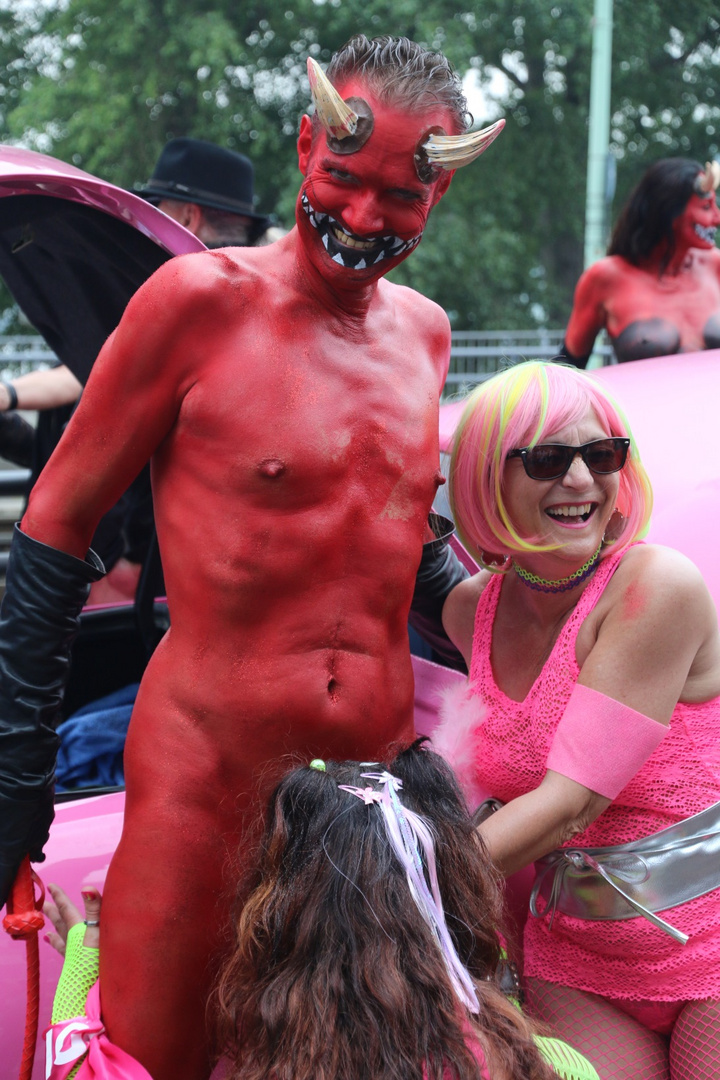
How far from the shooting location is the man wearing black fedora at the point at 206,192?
4.15 metres

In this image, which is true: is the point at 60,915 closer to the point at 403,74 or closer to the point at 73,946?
the point at 73,946

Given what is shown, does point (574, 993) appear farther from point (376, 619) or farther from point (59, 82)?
point (59, 82)

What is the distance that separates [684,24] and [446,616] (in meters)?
19.7

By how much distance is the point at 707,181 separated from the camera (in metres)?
4.46

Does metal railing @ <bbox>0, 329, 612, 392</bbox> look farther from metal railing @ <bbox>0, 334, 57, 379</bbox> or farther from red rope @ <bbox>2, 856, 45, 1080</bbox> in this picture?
red rope @ <bbox>2, 856, 45, 1080</bbox>

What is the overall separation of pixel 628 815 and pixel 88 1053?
917 millimetres

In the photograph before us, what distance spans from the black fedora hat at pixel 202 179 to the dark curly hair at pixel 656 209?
1.44 metres

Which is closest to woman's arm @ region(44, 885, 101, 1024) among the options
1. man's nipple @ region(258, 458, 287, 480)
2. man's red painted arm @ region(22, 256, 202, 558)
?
man's red painted arm @ region(22, 256, 202, 558)

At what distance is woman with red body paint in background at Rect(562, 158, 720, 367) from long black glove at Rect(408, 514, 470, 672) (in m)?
2.29

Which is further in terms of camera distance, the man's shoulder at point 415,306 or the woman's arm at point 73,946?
the man's shoulder at point 415,306

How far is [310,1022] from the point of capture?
4.80 feet

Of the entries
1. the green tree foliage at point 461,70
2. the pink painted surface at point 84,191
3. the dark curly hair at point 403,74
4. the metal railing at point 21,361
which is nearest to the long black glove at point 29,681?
the pink painted surface at point 84,191

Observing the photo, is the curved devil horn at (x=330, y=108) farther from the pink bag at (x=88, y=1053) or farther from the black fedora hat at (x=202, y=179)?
the black fedora hat at (x=202, y=179)

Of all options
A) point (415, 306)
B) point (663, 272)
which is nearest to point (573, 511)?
point (415, 306)
